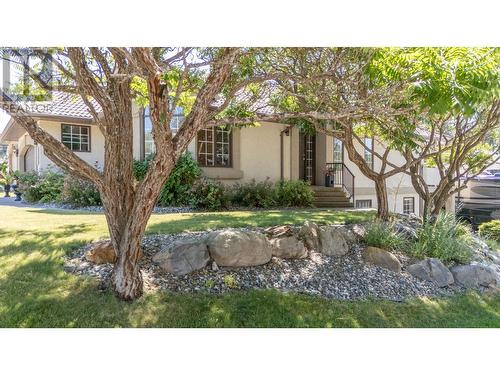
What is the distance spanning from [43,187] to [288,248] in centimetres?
989

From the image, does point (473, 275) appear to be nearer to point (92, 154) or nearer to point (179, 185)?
point (179, 185)

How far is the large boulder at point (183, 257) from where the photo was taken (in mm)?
4844

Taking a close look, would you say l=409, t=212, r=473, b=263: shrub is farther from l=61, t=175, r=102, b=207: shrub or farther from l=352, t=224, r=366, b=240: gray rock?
l=61, t=175, r=102, b=207: shrub

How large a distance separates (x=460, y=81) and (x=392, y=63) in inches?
44.6

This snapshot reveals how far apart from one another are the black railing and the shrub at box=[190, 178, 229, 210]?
4835 millimetres

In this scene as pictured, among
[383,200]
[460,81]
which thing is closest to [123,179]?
[460,81]

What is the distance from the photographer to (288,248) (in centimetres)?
561

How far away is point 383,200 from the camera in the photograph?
757cm

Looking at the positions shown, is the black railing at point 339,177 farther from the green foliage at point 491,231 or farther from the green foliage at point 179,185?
the green foliage at point 179,185

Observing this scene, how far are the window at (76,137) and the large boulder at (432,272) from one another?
11.5 metres

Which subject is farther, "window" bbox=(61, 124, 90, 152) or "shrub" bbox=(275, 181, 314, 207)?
"window" bbox=(61, 124, 90, 152)

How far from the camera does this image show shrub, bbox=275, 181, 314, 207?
11.4 m

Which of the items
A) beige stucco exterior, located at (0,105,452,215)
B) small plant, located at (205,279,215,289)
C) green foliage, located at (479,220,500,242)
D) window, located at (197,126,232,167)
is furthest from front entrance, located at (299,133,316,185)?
small plant, located at (205,279,215,289)

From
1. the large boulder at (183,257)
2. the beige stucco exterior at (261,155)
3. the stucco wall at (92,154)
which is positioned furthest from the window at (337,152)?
the large boulder at (183,257)
